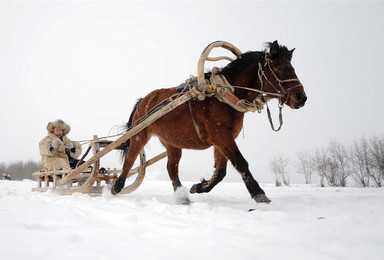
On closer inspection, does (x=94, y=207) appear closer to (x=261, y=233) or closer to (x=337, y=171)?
(x=261, y=233)

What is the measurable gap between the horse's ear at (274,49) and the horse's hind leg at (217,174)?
1662 mm

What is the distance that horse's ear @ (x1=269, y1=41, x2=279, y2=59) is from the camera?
10.4ft

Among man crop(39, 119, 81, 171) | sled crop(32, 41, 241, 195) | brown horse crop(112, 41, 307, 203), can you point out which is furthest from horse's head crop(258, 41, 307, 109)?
man crop(39, 119, 81, 171)

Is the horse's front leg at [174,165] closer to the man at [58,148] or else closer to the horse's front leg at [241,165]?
the horse's front leg at [241,165]

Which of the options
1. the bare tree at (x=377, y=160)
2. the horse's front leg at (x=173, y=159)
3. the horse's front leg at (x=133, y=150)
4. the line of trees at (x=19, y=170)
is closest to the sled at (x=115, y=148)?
the horse's front leg at (x=133, y=150)

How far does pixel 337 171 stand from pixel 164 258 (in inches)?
1403

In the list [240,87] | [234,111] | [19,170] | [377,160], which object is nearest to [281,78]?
[240,87]

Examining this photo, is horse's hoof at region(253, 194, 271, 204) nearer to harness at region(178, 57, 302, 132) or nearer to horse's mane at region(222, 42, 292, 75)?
harness at region(178, 57, 302, 132)

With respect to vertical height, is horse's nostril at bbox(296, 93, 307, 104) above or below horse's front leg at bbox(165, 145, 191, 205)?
above

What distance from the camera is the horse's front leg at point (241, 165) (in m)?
2.77

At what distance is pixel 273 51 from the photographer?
10.5ft

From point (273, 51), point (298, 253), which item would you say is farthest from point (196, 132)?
point (298, 253)

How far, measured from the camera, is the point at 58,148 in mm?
5539

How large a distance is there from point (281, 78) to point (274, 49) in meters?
0.41
